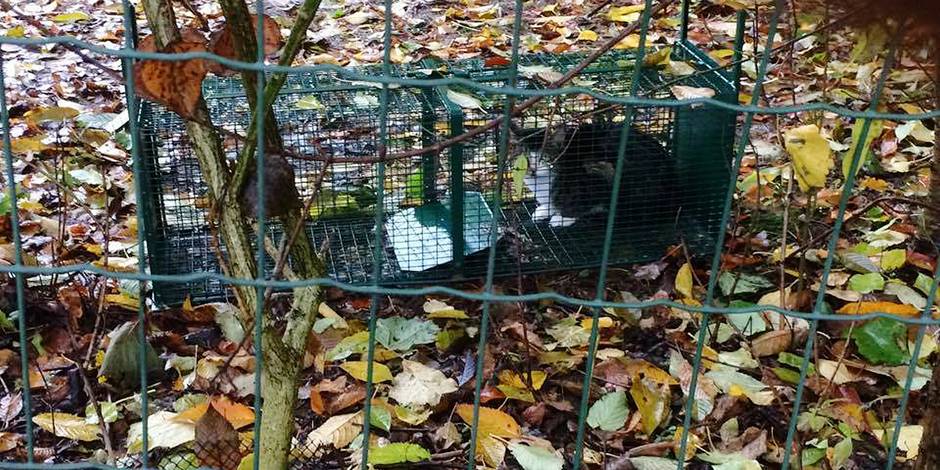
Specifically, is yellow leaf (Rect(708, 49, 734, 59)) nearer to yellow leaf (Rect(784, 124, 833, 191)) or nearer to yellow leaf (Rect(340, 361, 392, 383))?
yellow leaf (Rect(340, 361, 392, 383))

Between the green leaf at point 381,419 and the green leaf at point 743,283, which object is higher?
the green leaf at point 743,283

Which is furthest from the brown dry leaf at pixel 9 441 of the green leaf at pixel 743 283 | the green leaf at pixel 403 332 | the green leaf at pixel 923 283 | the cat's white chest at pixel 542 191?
the green leaf at pixel 923 283

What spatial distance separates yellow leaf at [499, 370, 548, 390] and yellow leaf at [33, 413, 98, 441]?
805mm

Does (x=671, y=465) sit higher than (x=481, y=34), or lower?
lower

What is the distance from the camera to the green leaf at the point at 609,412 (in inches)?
76.9

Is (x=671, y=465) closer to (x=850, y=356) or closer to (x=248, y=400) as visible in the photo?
(x=850, y=356)

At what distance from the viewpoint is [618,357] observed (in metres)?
2.17

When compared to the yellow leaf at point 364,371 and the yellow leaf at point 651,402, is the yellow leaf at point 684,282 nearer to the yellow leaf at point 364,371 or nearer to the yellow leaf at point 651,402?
the yellow leaf at point 651,402

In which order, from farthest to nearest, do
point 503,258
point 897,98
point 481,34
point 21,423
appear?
point 481,34 → point 897,98 → point 503,258 → point 21,423

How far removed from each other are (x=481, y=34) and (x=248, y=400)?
257 centimetres

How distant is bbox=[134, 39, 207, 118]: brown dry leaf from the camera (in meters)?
1.27

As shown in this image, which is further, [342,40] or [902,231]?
[342,40]

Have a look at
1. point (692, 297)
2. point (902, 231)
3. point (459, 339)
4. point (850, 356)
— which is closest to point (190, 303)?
point (459, 339)

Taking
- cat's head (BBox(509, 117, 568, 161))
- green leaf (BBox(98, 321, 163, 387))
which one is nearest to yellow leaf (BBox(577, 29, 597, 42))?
cat's head (BBox(509, 117, 568, 161))
